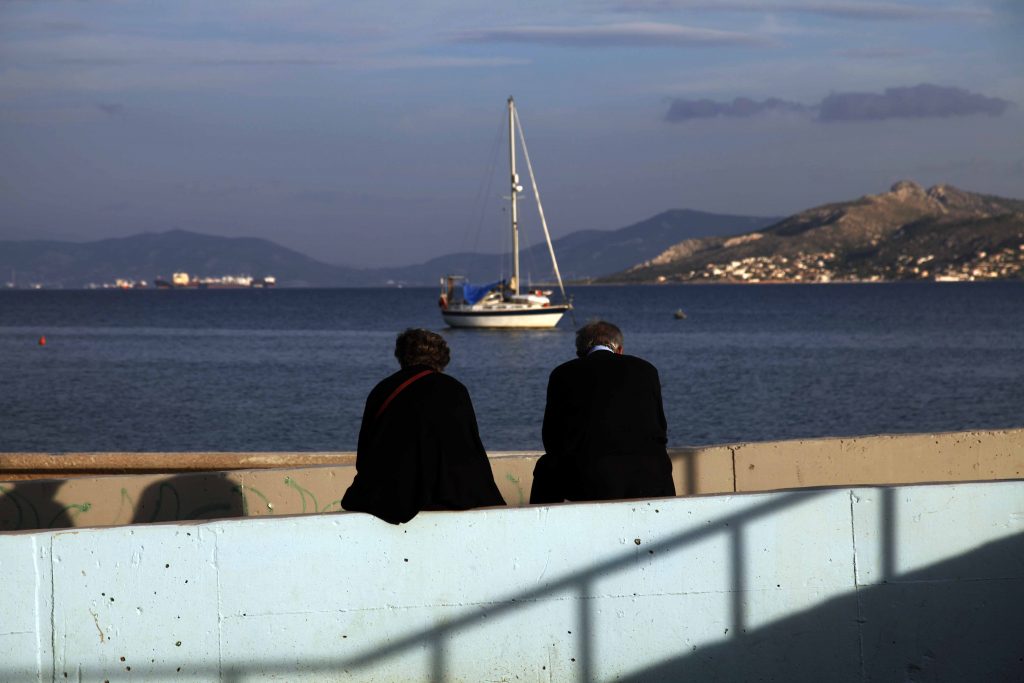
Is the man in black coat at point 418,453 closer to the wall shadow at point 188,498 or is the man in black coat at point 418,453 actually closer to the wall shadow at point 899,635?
the wall shadow at point 899,635

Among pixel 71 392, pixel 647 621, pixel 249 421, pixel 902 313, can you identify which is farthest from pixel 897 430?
pixel 902 313

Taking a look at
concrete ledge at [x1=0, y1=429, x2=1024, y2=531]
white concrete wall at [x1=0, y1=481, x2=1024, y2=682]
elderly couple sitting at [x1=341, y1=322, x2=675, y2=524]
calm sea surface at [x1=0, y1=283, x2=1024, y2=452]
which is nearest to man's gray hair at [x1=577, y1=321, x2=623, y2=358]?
elderly couple sitting at [x1=341, y1=322, x2=675, y2=524]

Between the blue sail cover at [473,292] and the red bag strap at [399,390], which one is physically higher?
the blue sail cover at [473,292]

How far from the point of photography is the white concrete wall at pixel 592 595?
18.4 ft

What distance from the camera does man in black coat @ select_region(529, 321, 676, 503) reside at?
6434 millimetres

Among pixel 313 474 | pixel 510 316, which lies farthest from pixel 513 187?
pixel 313 474

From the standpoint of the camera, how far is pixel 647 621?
229 inches

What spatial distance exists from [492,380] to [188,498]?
4358 centimetres

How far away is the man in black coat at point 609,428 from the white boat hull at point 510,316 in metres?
78.9

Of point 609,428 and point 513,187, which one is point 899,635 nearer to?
point 609,428

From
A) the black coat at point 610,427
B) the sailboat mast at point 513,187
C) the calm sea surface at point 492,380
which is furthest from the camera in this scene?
the sailboat mast at point 513,187

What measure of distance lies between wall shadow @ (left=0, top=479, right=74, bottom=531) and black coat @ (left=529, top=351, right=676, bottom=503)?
3.16 m

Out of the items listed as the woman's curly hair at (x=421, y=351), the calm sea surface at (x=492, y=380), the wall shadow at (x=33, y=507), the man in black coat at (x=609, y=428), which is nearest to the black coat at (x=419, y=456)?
the woman's curly hair at (x=421, y=351)

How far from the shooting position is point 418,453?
5816 millimetres
